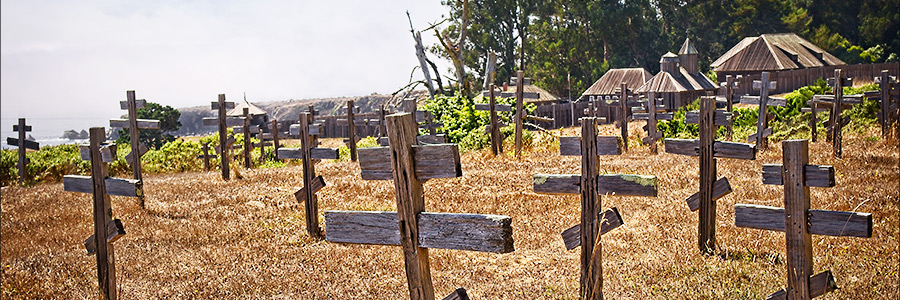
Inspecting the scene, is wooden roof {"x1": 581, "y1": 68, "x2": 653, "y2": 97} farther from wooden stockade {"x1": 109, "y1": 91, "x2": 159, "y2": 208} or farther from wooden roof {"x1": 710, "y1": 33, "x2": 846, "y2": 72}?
wooden stockade {"x1": 109, "y1": 91, "x2": 159, "y2": 208}

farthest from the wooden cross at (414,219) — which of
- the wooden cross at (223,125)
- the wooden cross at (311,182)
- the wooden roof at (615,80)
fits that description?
the wooden roof at (615,80)

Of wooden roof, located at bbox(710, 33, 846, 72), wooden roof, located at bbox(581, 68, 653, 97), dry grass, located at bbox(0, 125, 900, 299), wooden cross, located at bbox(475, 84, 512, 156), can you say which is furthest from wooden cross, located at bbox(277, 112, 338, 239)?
wooden roof, located at bbox(710, 33, 846, 72)

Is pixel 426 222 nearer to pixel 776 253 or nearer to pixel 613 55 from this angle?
pixel 776 253

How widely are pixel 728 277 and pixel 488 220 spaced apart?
4.00m

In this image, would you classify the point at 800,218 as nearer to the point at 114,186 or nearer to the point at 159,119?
the point at 114,186

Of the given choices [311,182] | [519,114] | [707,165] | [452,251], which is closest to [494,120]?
[519,114]

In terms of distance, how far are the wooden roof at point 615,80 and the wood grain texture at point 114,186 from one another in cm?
3685

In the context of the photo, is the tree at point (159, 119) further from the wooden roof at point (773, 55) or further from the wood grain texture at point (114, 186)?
the wood grain texture at point (114, 186)

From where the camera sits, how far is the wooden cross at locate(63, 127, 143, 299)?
757cm

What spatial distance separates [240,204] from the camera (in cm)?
1350

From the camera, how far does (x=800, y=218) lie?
542cm

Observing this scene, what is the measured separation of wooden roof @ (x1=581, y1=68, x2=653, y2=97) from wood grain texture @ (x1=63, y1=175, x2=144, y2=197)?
36849 millimetres

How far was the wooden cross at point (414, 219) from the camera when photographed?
4.23 metres

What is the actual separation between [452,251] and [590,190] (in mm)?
2823
